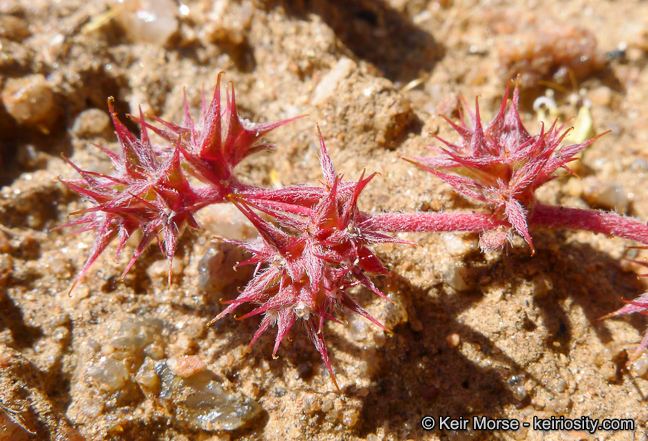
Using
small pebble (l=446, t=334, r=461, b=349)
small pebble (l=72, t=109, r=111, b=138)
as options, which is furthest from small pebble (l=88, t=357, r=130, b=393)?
small pebble (l=446, t=334, r=461, b=349)

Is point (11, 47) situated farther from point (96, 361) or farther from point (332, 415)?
point (332, 415)

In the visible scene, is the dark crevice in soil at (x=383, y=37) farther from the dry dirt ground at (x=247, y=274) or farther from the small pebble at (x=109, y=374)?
the small pebble at (x=109, y=374)

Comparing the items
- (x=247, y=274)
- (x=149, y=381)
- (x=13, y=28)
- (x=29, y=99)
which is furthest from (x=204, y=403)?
(x=13, y=28)

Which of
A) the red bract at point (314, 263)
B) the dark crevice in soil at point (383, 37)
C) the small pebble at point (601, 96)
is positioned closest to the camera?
the red bract at point (314, 263)

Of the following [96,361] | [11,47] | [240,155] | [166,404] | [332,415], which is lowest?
[332,415]

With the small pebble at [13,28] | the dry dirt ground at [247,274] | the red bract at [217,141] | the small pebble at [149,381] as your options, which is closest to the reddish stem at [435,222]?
the dry dirt ground at [247,274]

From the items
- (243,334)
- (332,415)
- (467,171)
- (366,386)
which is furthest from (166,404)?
(467,171)

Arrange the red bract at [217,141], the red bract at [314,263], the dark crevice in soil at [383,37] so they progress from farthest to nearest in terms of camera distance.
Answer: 1. the dark crevice in soil at [383,37]
2. the red bract at [217,141]
3. the red bract at [314,263]
